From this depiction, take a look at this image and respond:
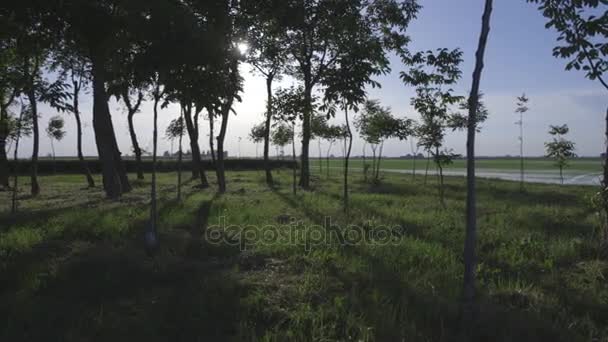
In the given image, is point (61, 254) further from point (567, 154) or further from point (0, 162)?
point (567, 154)

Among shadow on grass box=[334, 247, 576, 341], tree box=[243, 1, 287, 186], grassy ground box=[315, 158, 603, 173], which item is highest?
tree box=[243, 1, 287, 186]

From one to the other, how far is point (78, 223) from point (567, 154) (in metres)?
22.8

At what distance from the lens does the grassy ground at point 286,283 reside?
326 cm

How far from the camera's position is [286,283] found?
4254 millimetres

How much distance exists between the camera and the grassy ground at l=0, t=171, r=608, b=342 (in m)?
3.26

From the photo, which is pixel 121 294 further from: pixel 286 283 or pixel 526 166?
pixel 526 166

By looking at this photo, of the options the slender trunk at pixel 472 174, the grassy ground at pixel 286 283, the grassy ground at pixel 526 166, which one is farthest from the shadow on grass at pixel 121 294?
the grassy ground at pixel 526 166

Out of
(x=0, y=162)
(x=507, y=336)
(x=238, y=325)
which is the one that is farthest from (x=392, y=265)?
(x=0, y=162)

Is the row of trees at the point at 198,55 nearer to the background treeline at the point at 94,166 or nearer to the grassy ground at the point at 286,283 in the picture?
the grassy ground at the point at 286,283

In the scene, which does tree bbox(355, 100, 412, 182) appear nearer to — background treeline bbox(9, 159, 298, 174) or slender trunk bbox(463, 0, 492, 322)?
slender trunk bbox(463, 0, 492, 322)

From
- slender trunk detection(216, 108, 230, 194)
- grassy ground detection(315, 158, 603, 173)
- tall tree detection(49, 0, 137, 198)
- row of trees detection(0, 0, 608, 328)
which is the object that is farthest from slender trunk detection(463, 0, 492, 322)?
grassy ground detection(315, 158, 603, 173)

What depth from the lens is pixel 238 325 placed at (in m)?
3.28

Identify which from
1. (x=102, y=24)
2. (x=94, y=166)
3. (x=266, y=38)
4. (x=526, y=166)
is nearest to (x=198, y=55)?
(x=102, y=24)

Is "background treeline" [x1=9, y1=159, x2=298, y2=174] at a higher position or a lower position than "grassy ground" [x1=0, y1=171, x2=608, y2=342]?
higher
